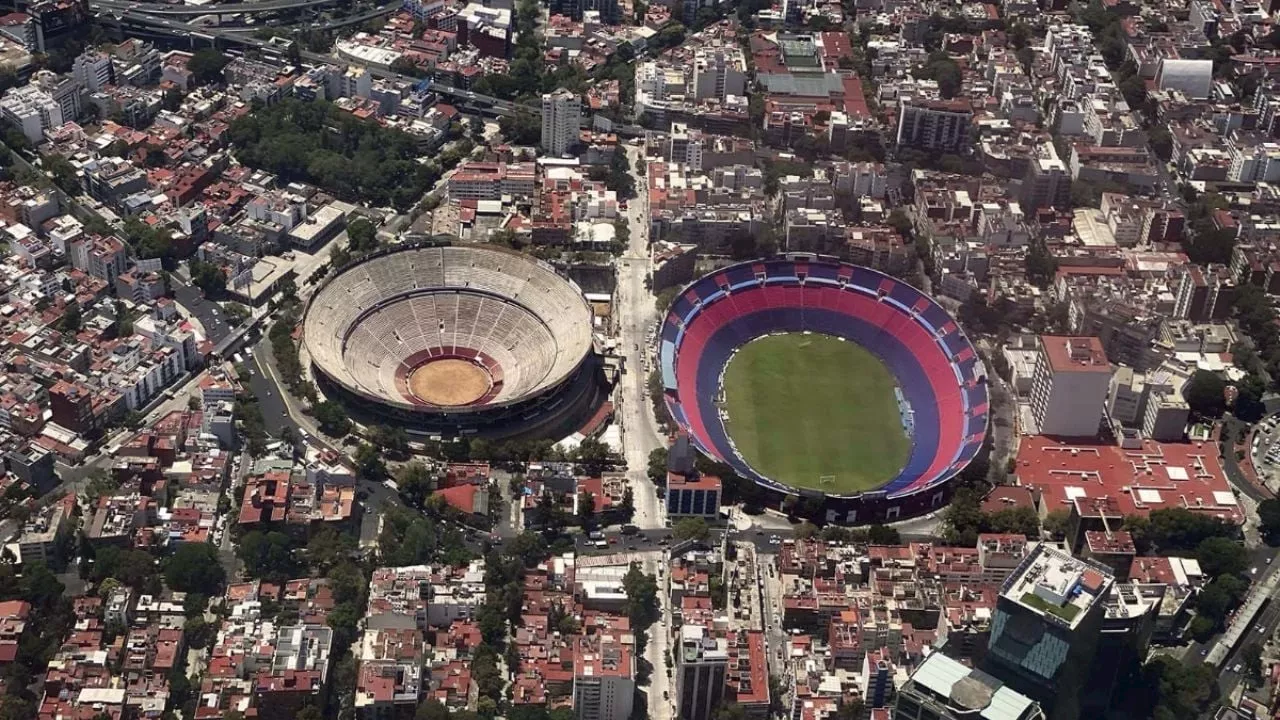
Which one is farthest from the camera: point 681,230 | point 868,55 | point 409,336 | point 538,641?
point 868,55

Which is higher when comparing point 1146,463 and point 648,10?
point 648,10

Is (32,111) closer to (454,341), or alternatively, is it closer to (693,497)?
(454,341)

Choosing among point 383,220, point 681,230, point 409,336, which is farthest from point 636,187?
point 409,336

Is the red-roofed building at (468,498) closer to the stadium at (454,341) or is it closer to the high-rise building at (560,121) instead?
the stadium at (454,341)

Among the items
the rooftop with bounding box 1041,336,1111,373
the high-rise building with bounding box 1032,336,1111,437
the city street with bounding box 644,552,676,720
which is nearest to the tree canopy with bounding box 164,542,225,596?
the city street with bounding box 644,552,676,720

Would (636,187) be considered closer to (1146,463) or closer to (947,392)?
(947,392)

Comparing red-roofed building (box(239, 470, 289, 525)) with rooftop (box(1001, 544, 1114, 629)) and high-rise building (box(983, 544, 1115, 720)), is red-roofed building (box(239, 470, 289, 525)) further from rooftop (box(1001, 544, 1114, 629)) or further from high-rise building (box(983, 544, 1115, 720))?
rooftop (box(1001, 544, 1114, 629))

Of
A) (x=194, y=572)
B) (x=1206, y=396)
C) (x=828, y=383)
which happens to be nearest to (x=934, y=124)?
(x=828, y=383)
